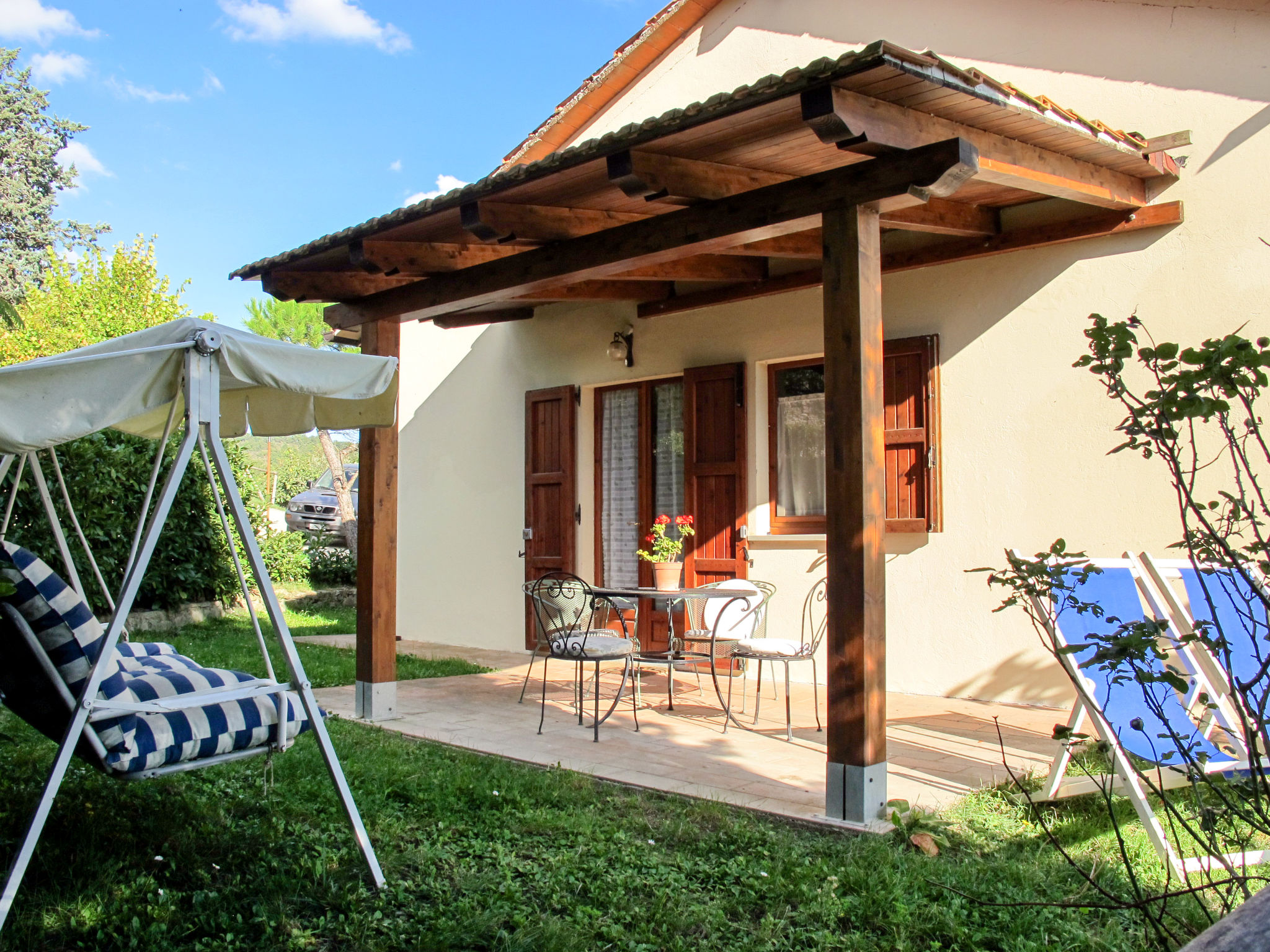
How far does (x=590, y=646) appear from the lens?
520cm

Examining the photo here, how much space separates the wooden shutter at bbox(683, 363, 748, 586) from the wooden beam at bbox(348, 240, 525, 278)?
2.19 metres

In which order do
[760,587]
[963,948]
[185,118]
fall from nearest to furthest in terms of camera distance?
1. [963,948]
2. [760,587]
3. [185,118]

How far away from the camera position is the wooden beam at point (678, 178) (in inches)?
157

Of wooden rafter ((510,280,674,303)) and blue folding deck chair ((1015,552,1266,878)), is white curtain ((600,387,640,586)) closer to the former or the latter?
wooden rafter ((510,280,674,303))

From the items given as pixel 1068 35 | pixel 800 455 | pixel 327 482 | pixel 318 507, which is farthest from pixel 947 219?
pixel 327 482

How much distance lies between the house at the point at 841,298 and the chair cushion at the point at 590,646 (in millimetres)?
1038

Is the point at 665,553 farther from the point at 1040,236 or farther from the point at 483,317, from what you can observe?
the point at 483,317

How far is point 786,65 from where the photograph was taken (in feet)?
24.2

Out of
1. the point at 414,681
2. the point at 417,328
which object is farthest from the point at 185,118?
the point at 414,681

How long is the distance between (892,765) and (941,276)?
123 inches

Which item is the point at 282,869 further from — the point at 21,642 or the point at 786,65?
the point at 786,65

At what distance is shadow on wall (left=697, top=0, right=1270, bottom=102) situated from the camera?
17.6 feet

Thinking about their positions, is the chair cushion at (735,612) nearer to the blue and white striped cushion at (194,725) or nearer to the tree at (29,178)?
the blue and white striped cushion at (194,725)

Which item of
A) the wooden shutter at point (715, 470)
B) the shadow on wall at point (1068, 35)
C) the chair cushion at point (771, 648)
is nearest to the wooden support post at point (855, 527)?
the chair cushion at point (771, 648)
